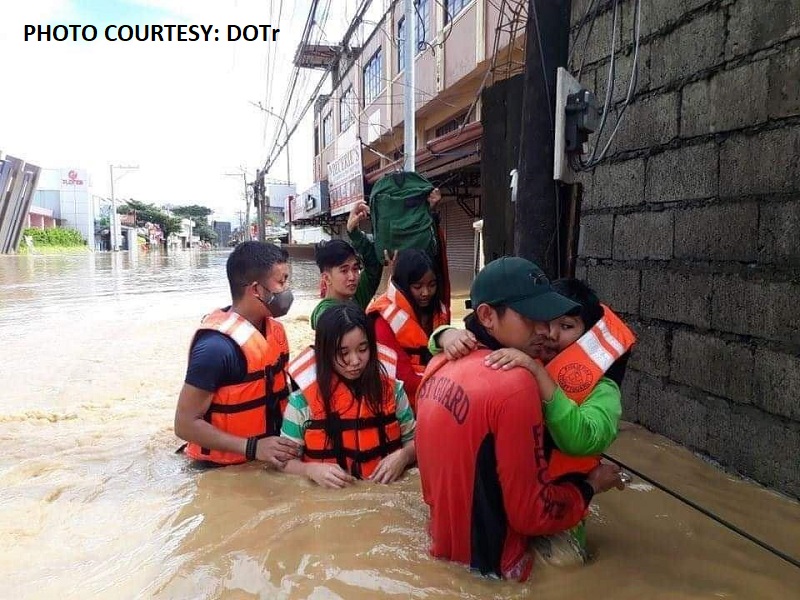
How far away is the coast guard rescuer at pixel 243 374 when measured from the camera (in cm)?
289

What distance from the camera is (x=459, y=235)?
16.6 meters

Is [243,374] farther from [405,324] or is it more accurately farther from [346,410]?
[405,324]

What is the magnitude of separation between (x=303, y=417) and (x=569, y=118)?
1.99 m

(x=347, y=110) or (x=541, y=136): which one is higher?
(x=347, y=110)

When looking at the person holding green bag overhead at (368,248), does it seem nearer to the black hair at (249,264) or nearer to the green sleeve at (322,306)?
the green sleeve at (322,306)

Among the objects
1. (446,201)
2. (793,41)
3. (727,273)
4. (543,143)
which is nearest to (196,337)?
(543,143)

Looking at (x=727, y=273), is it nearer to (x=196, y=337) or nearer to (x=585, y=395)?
(x=585, y=395)

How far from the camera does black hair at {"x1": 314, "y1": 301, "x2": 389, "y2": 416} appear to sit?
104 inches

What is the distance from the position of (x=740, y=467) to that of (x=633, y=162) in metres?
1.87

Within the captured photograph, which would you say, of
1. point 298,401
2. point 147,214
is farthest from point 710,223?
point 147,214

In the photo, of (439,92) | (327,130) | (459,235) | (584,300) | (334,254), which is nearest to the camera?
(584,300)

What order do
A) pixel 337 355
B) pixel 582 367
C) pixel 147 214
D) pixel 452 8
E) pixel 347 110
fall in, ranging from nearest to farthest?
pixel 582 367 < pixel 337 355 < pixel 452 8 < pixel 347 110 < pixel 147 214

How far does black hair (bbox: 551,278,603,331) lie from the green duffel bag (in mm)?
1685

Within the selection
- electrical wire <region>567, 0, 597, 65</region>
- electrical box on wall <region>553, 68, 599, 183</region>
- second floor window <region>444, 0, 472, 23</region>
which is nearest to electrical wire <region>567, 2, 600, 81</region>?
electrical wire <region>567, 0, 597, 65</region>
